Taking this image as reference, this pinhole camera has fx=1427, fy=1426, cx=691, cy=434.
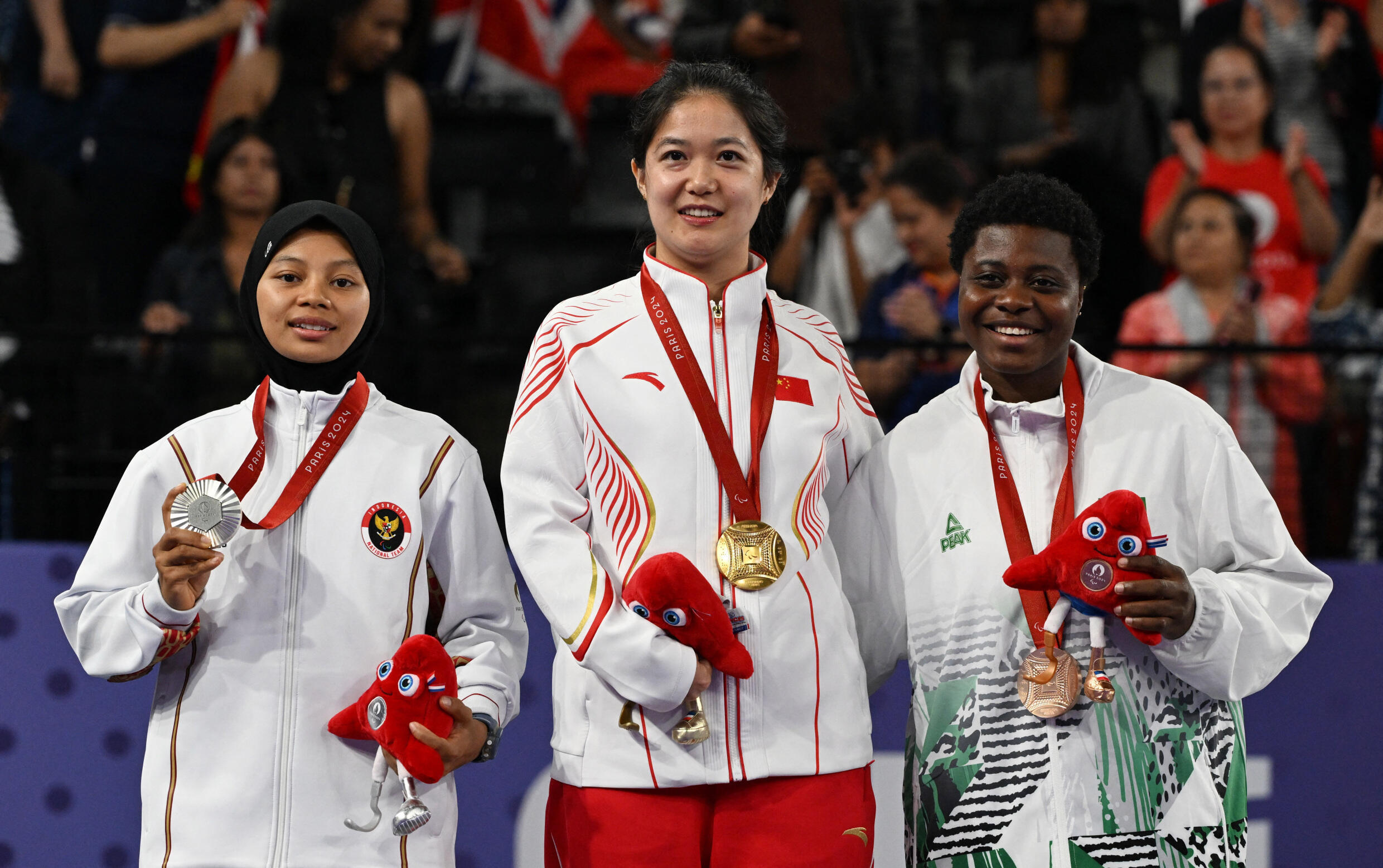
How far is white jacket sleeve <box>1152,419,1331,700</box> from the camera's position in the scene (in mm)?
2822

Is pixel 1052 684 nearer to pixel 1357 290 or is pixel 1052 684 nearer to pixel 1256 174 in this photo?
pixel 1357 290

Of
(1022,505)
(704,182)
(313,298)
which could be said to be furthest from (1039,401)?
(313,298)

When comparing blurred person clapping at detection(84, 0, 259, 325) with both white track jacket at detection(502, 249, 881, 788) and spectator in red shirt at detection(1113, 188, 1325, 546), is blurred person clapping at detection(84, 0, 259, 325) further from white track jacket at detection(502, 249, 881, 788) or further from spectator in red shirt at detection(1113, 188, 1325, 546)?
spectator in red shirt at detection(1113, 188, 1325, 546)

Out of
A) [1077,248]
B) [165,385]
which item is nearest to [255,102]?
[165,385]

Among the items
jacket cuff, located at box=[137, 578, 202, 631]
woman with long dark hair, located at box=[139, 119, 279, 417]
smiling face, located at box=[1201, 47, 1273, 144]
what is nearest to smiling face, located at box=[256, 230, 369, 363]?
jacket cuff, located at box=[137, 578, 202, 631]

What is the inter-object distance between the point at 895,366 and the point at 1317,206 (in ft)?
7.89

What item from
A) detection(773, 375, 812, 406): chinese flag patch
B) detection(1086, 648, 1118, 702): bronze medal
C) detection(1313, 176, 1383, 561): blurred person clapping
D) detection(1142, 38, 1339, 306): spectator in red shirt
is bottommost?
detection(1086, 648, 1118, 702): bronze medal

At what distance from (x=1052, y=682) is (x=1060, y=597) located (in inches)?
6.8

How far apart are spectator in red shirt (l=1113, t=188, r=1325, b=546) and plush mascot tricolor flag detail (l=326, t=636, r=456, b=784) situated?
2.75 m

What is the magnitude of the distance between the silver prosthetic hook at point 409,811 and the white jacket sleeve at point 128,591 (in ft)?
1.69

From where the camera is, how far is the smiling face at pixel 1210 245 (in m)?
5.57

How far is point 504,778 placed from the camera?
4242mm

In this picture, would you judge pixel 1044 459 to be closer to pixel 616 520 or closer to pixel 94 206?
pixel 616 520

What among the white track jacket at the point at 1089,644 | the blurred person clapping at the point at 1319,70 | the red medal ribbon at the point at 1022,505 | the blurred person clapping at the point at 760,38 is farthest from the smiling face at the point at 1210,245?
the red medal ribbon at the point at 1022,505
